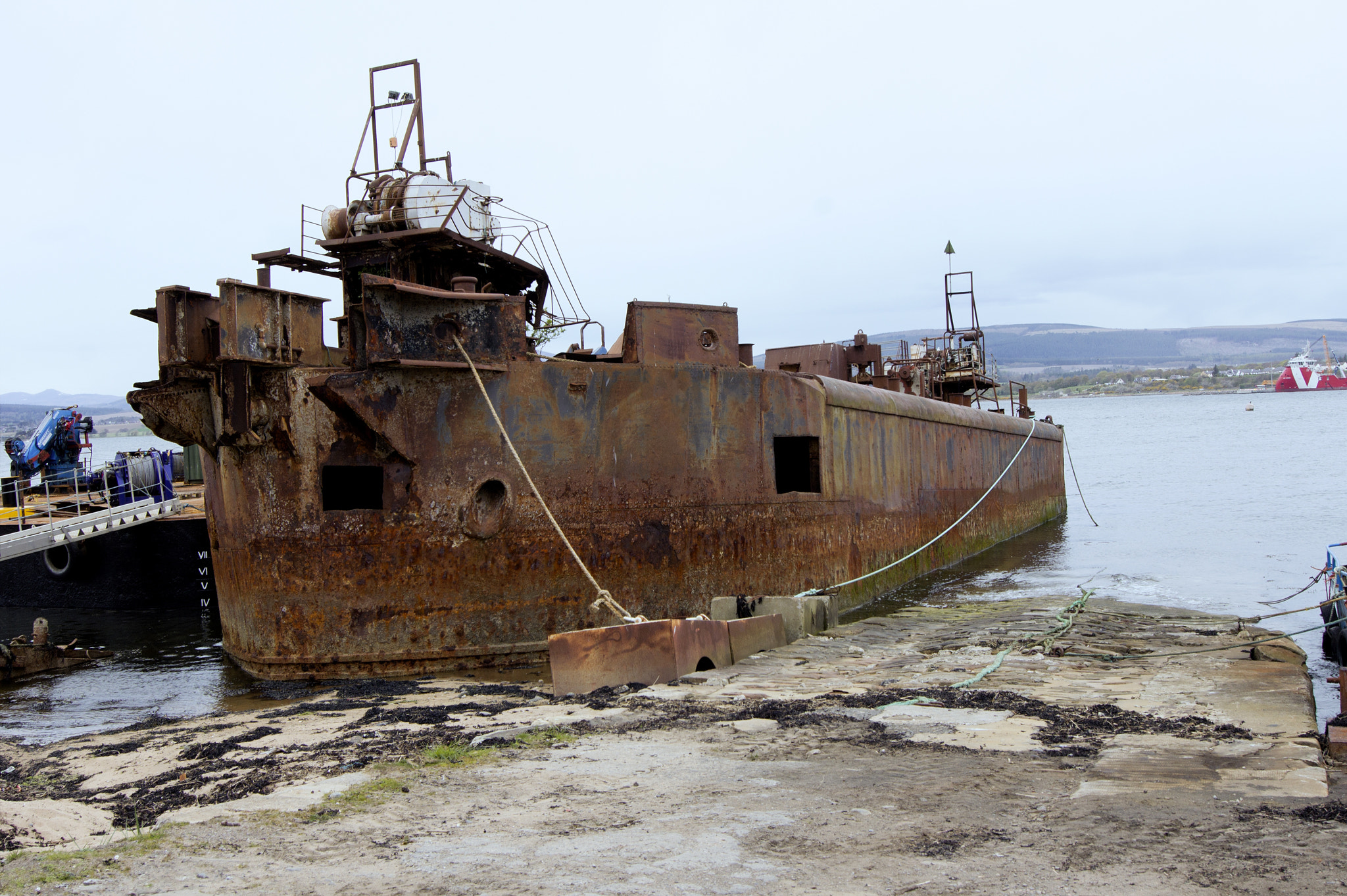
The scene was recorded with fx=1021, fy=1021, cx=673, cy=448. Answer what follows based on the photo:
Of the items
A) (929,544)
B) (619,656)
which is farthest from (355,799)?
(929,544)

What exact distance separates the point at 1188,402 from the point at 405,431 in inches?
7345

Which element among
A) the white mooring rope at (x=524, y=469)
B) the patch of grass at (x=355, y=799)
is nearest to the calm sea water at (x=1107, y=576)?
the white mooring rope at (x=524, y=469)

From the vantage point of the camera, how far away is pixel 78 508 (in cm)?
1503

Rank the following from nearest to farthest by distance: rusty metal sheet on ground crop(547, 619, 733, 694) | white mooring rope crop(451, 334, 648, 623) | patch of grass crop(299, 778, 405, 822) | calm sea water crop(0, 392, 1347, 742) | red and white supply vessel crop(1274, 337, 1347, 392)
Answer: patch of grass crop(299, 778, 405, 822) → rusty metal sheet on ground crop(547, 619, 733, 694) → white mooring rope crop(451, 334, 648, 623) → calm sea water crop(0, 392, 1347, 742) → red and white supply vessel crop(1274, 337, 1347, 392)

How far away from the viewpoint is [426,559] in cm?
925

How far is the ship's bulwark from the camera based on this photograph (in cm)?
921

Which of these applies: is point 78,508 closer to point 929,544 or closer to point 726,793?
point 929,544

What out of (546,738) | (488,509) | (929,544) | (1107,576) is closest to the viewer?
(546,738)

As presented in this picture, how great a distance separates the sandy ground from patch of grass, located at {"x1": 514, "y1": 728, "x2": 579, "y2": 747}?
0.12 ft

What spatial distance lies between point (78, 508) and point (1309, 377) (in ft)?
635

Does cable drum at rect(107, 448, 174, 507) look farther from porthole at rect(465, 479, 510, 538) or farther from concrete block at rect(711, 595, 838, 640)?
concrete block at rect(711, 595, 838, 640)

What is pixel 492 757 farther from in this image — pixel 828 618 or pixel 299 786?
pixel 828 618

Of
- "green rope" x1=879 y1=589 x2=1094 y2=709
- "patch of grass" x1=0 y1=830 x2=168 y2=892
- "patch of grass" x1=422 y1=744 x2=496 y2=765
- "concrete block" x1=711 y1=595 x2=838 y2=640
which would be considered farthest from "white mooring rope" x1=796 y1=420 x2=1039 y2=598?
"patch of grass" x1=0 y1=830 x2=168 y2=892

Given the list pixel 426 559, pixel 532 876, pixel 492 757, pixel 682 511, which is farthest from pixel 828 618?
pixel 532 876
